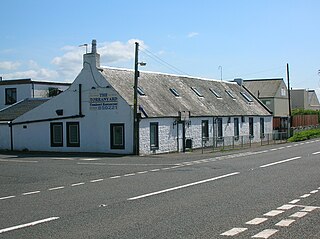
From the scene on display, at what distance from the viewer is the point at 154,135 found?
38.2m

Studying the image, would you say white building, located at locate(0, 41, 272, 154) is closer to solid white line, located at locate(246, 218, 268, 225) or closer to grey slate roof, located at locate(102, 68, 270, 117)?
grey slate roof, located at locate(102, 68, 270, 117)

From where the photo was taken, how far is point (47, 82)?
57.7m

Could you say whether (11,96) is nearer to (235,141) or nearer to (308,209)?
(235,141)

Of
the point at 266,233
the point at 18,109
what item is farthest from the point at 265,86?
the point at 266,233

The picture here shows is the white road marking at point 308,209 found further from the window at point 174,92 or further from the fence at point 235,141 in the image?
the window at point 174,92

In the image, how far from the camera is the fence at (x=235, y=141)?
44050 millimetres

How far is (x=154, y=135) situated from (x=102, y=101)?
13.7 ft

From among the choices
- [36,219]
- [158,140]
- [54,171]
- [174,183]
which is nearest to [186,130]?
[158,140]

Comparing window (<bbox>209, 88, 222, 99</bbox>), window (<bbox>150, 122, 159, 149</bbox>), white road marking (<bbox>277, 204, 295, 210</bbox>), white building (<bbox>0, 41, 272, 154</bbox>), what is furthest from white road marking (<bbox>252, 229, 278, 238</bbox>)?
window (<bbox>209, 88, 222, 99</bbox>)

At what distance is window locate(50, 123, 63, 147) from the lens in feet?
131

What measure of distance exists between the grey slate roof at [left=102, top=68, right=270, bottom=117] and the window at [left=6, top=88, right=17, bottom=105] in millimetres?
18048

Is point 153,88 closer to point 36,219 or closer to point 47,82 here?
point 47,82

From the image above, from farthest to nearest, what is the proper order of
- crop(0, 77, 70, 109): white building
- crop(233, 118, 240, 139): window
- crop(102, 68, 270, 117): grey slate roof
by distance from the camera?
crop(0, 77, 70, 109): white building < crop(233, 118, 240, 139): window < crop(102, 68, 270, 117): grey slate roof

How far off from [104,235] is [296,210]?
15.0ft
